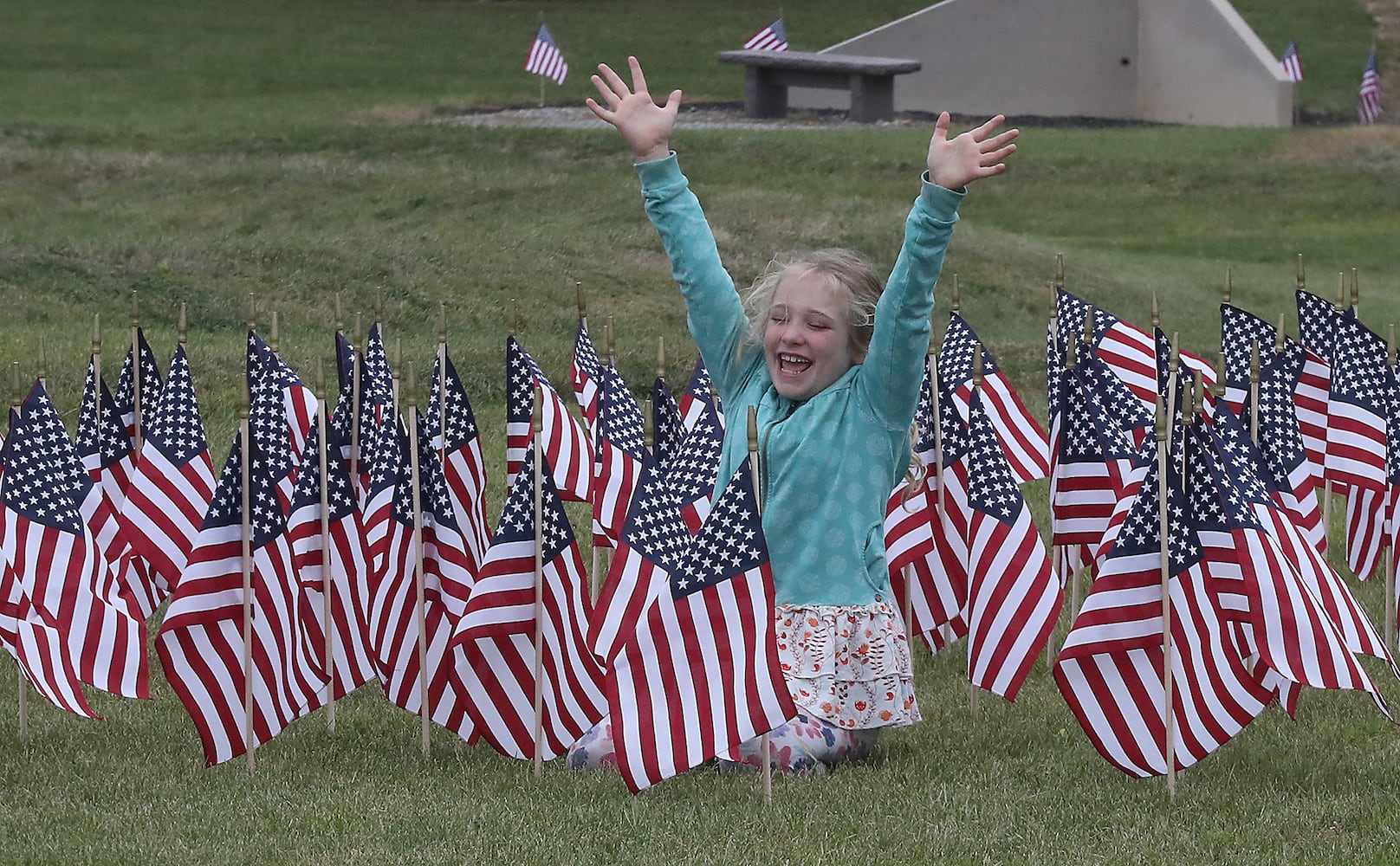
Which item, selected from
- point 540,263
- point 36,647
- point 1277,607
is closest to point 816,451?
point 1277,607

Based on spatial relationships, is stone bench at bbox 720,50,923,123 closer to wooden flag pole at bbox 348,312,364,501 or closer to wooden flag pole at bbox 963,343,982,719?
wooden flag pole at bbox 963,343,982,719

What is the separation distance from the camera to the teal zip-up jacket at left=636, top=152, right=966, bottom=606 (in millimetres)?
6457

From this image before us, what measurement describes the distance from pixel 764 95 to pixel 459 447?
1003 inches

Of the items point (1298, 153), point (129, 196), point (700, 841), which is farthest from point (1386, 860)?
point (1298, 153)

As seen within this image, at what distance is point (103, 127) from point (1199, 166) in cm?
1527

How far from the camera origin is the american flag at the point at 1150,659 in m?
6.59

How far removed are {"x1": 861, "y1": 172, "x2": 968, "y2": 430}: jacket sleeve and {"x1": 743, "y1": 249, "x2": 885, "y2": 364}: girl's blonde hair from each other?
13 centimetres

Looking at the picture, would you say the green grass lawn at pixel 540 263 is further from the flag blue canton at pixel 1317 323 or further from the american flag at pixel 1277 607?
the flag blue canton at pixel 1317 323

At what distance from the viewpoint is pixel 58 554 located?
729 cm

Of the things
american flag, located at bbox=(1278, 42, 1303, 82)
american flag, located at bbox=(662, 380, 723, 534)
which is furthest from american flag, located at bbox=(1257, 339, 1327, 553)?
american flag, located at bbox=(1278, 42, 1303, 82)

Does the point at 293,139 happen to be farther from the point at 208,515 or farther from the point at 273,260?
the point at 208,515

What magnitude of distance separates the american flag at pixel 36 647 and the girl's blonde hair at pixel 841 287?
8.36 feet

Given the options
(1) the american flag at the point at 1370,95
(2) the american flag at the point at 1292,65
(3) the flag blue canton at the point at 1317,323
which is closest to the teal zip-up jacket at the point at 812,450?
(3) the flag blue canton at the point at 1317,323

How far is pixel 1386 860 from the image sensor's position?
225 inches
